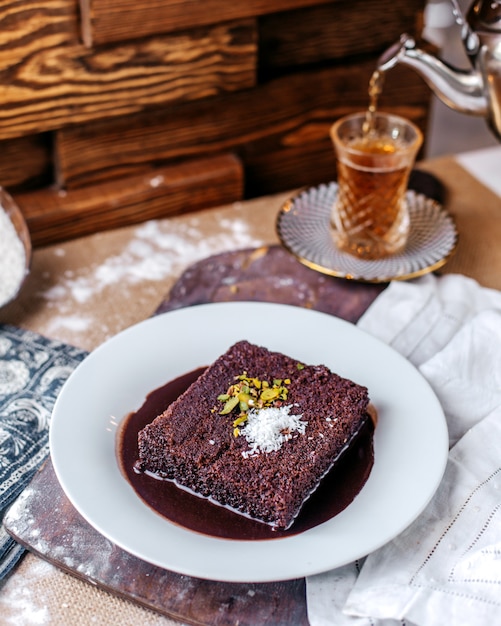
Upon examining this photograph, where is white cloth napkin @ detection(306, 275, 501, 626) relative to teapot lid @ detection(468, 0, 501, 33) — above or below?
below

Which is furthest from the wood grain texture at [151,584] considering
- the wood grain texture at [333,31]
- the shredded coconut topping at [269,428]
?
the wood grain texture at [333,31]

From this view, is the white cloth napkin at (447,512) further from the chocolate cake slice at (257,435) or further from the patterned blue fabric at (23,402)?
the patterned blue fabric at (23,402)

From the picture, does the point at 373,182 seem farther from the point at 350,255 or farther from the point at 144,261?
the point at 144,261

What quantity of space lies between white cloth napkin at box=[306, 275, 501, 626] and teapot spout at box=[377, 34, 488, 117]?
337 millimetres

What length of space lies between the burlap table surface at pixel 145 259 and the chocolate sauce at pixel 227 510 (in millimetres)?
303

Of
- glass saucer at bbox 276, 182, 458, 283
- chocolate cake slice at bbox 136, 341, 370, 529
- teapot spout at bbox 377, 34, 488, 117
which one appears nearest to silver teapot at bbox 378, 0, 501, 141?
teapot spout at bbox 377, 34, 488, 117

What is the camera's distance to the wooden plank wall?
49.5 inches

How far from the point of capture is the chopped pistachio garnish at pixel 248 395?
2.80 ft

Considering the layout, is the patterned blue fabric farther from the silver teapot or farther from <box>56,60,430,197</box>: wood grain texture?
the silver teapot

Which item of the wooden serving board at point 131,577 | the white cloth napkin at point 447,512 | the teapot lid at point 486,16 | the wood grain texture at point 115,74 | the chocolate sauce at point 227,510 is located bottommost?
the wooden serving board at point 131,577

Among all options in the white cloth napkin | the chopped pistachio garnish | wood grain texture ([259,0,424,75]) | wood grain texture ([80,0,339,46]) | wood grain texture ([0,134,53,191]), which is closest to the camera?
the white cloth napkin

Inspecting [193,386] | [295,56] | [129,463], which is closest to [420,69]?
[295,56]

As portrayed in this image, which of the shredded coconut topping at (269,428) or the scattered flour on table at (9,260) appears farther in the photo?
the scattered flour on table at (9,260)

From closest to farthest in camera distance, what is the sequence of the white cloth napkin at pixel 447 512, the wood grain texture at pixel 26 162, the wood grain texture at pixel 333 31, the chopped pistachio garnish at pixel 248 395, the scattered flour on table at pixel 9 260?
the white cloth napkin at pixel 447 512 → the chopped pistachio garnish at pixel 248 395 → the scattered flour on table at pixel 9 260 → the wood grain texture at pixel 26 162 → the wood grain texture at pixel 333 31
